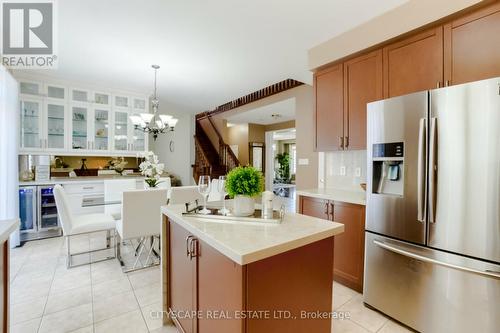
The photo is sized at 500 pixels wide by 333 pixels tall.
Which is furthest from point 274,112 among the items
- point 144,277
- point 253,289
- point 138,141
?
point 253,289

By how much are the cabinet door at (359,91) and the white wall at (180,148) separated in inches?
211

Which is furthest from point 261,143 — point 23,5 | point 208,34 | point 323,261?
point 323,261

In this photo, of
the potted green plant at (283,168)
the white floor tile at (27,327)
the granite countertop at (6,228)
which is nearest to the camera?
the granite countertop at (6,228)

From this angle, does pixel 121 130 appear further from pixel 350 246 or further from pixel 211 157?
pixel 350 246

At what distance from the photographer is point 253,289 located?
1027mm

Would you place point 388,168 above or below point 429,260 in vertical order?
above

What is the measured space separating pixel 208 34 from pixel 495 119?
2.62m

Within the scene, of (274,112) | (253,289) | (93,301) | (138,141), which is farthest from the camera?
(274,112)

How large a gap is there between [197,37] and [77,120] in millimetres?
3164

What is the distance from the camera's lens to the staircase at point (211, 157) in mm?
6727

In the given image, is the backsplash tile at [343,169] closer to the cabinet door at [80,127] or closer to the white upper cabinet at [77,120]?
the white upper cabinet at [77,120]

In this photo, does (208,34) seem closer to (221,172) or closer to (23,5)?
(23,5)

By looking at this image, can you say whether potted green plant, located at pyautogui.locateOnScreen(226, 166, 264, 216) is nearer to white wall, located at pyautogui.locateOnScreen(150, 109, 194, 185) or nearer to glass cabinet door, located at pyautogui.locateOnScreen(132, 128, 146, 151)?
glass cabinet door, located at pyautogui.locateOnScreen(132, 128, 146, 151)

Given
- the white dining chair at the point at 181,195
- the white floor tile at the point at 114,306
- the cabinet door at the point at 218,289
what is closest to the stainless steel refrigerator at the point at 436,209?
the cabinet door at the point at 218,289
